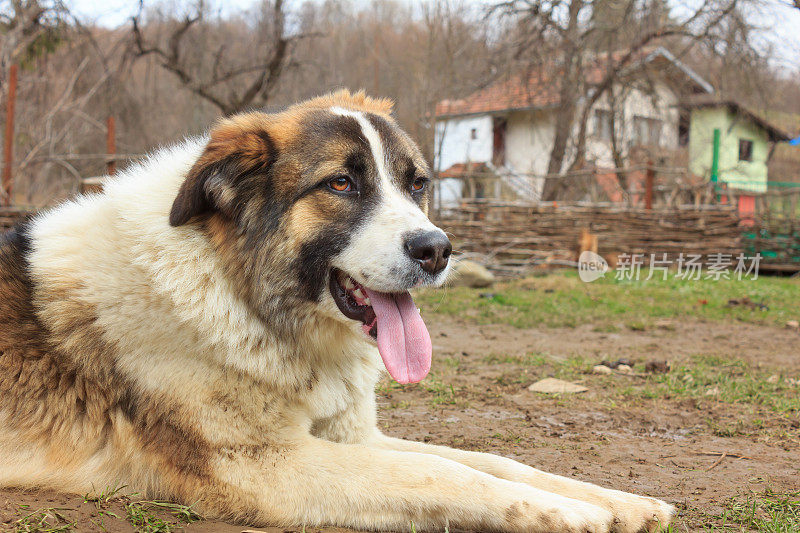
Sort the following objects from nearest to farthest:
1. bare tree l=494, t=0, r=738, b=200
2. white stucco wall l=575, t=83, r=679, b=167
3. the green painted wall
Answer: bare tree l=494, t=0, r=738, b=200 → white stucco wall l=575, t=83, r=679, b=167 → the green painted wall

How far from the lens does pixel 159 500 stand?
2.38 metres

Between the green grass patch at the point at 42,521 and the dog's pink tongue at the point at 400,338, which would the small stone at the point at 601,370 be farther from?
the green grass patch at the point at 42,521

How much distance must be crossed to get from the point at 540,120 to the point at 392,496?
26.4 metres

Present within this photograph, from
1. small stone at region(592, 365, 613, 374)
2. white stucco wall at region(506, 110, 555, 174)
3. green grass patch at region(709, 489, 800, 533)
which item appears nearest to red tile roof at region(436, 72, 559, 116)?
white stucco wall at region(506, 110, 555, 174)

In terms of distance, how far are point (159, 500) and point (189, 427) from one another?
314 mm

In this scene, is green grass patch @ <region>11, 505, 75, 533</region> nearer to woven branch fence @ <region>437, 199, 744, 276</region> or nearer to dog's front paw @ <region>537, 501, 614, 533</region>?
dog's front paw @ <region>537, 501, 614, 533</region>

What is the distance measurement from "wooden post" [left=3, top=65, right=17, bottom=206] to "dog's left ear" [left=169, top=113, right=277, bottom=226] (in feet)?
33.1

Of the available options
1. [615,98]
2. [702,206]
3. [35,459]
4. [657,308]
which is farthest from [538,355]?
[615,98]

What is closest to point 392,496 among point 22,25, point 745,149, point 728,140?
point 22,25

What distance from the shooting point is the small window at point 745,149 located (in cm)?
3306

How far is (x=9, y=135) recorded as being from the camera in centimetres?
1105

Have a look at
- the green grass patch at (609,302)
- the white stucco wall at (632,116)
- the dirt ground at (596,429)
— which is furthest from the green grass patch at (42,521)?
the white stucco wall at (632,116)

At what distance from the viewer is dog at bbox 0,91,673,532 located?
7.40ft

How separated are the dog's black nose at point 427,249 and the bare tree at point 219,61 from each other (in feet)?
57.6
